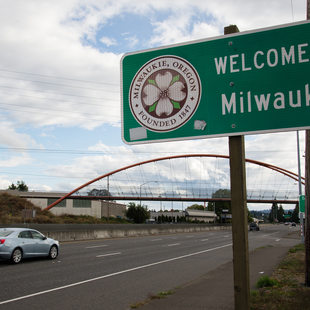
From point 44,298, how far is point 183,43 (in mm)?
7300

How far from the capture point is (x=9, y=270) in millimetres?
13766

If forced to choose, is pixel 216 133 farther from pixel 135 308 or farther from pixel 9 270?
pixel 9 270

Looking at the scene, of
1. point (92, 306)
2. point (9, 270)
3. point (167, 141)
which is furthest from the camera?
point (9, 270)

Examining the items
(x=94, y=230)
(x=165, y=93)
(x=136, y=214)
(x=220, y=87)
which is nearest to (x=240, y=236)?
(x=220, y=87)

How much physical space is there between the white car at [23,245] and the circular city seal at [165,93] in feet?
42.0

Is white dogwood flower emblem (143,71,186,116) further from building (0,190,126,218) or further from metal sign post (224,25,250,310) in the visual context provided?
building (0,190,126,218)

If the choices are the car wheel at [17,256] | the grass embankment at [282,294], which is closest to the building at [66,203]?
the car wheel at [17,256]

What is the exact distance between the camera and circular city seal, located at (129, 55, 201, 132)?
4.16m

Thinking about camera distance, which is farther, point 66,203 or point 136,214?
point 136,214

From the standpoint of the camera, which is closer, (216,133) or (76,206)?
(216,133)

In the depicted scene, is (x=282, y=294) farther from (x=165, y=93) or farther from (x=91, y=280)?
(x=165, y=93)

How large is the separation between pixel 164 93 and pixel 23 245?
44.8 ft

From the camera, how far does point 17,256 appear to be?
620 inches

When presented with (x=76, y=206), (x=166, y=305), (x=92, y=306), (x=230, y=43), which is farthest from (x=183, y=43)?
(x=76, y=206)
